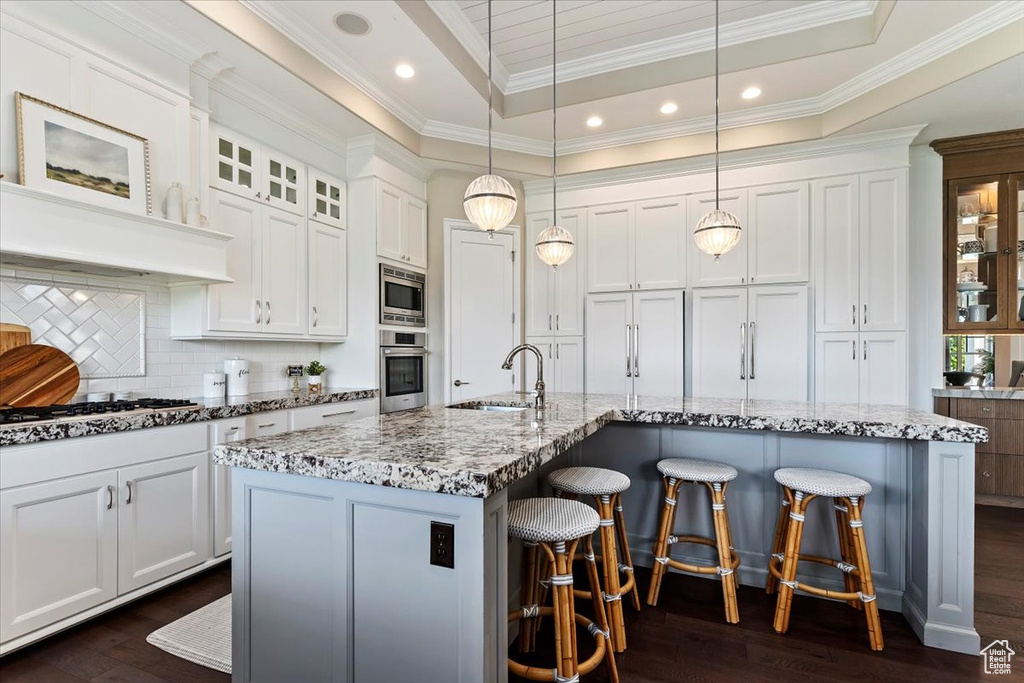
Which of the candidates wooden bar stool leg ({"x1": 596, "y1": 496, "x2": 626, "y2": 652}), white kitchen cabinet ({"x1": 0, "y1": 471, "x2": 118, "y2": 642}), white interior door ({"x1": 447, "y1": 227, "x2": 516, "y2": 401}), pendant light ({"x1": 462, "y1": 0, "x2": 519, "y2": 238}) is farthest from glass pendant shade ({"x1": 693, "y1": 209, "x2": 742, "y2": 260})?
white kitchen cabinet ({"x1": 0, "y1": 471, "x2": 118, "y2": 642})

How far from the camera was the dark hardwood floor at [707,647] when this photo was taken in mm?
1816

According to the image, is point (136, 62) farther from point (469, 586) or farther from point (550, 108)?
point (469, 586)

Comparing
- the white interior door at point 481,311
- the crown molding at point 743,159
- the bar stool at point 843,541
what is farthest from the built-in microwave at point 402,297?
the bar stool at point 843,541

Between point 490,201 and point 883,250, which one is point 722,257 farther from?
point 490,201

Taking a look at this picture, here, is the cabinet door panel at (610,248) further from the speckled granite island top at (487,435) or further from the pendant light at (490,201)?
the pendant light at (490,201)

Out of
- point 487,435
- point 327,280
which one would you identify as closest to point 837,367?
point 487,435

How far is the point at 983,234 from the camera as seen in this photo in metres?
3.82

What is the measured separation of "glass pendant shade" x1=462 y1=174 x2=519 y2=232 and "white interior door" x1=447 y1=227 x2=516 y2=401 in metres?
2.25

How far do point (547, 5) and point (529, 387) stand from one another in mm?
3020

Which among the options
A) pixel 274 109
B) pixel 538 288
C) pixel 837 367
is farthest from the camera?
pixel 538 288

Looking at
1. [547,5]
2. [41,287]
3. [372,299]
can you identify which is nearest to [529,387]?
[372,299]

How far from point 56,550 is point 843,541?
336cm

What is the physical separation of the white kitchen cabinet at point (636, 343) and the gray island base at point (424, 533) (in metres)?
1.92

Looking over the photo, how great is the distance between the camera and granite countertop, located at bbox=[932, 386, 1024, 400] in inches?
142
